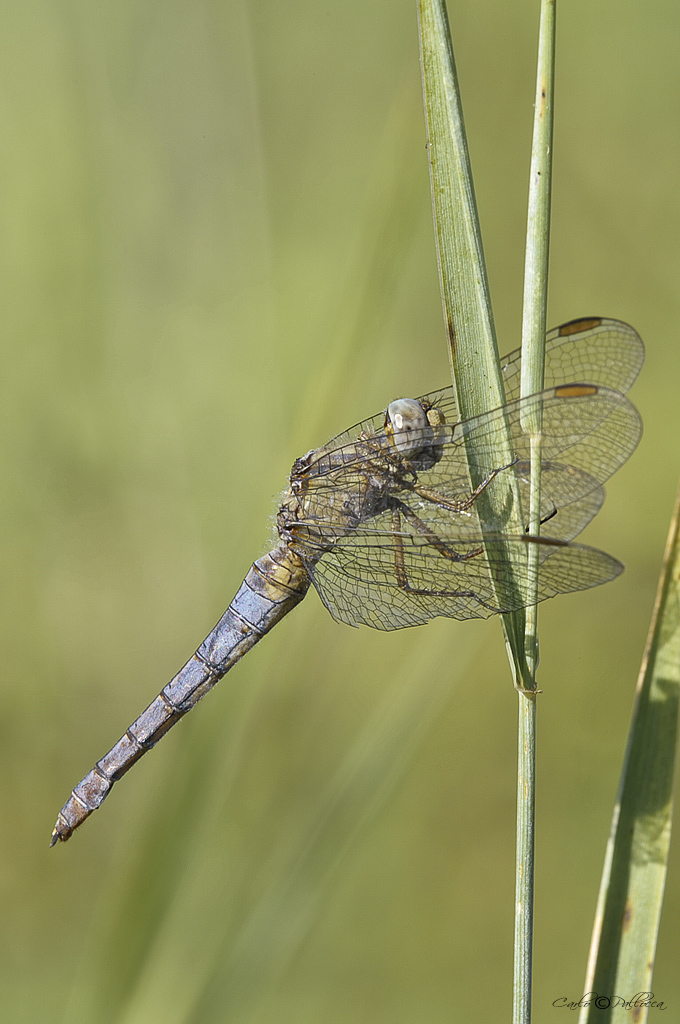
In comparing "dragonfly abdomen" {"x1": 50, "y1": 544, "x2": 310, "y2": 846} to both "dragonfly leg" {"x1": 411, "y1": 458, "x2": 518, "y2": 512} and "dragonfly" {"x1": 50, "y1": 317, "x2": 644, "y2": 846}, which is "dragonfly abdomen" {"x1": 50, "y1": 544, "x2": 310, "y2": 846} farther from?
"dragonfly leg" {"x1": 411, "y1": 458, "x2": 518, "y2": 512}

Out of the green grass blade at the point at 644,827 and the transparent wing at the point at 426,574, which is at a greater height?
the transparent wing at the point at 426,574

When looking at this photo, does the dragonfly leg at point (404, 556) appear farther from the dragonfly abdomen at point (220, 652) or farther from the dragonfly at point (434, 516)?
the dragonfly abdomen at point (220, 652)

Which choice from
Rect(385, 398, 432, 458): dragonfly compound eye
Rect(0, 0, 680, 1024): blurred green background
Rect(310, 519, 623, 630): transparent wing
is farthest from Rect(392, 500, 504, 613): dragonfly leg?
Rect(0, 0, 680, 1024): blurred green background

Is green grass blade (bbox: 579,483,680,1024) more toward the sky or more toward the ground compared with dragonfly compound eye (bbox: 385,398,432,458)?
more toward the ground

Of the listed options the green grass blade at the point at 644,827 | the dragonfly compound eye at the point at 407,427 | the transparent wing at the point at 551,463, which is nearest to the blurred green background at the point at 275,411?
the dragonfly compound eye at the point at 407,427

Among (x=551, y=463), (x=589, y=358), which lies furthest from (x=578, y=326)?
(x=551, y=463)

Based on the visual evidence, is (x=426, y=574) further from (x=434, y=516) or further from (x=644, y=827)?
(x=644, y=827)

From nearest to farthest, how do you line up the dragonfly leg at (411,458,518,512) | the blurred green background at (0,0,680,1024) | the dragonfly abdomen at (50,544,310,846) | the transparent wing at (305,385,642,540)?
the transparent wing at (305,385,642,540)
the dragonfly leg at (411,458,518,512)
the dragonfly abdomen at (50,544,310,846)
the blurred green background at (0,0,680,1024)
